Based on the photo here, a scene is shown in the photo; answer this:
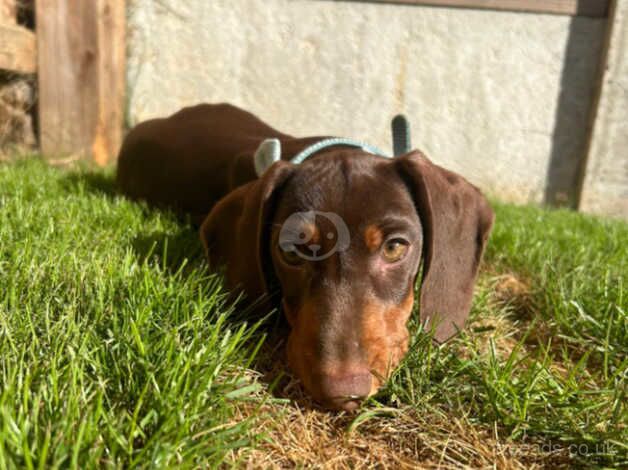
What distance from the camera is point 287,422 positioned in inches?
63.6

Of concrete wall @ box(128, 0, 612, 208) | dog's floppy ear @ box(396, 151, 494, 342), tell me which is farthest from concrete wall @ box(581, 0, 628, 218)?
dog's floppy ear @ box(396, 151, 494, 342)

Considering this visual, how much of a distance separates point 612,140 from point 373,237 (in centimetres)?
505

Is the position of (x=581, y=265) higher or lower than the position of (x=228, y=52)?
lower

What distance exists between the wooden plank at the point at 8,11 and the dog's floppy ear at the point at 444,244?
160 inches

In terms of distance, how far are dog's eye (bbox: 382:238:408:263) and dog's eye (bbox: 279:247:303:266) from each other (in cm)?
28

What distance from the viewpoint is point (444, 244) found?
2025 millimetres

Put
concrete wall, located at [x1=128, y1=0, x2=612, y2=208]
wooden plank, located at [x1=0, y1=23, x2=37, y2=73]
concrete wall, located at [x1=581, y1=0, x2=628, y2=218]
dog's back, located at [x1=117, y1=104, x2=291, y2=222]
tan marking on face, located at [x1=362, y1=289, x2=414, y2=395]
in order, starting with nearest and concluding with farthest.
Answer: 1. tan marking on face, located at [x1=362, y1=289, x2=414, y2=395]
2. dog's back, located at [x1=117, y1=104, x2=291, y2=222]
3. wooden plank, located at [x1=0, y1=23, x2=37, y2=73]
4. concrete wall, located at [x1=581, y1=0, x2=628, y2=218]
5. concrete wall, located at [x1=128, y1=0, x2=612, y2=208]

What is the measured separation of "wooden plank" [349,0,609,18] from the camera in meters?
5.69

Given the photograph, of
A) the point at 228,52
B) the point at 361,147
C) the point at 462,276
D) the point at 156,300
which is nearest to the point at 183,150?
the point at 361,147

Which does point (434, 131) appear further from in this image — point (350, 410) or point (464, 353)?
point (350, 410)

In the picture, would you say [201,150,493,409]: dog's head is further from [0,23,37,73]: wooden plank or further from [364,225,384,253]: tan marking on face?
[0,23,37,73]: wooden plank

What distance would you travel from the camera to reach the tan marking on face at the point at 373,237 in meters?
1.81

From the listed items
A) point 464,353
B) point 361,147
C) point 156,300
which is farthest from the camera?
point 361,147

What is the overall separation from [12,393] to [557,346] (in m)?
1.94
